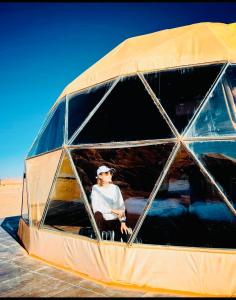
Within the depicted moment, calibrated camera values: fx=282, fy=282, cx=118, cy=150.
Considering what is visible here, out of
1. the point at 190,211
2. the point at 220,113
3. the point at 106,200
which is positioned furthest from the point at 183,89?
the point at 106,200

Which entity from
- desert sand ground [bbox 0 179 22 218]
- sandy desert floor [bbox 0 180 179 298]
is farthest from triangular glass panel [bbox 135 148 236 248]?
desert sand ground [bbox 0 179 22 218]

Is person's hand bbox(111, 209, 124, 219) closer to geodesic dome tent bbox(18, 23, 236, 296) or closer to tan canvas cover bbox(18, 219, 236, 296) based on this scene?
geodesic dome tent bbox(18, 23, 236, 296)

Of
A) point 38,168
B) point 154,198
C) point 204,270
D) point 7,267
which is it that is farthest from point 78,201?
point 204,270

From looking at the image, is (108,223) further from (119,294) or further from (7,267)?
(7,267)

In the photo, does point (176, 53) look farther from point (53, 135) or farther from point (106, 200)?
point (53, 135)

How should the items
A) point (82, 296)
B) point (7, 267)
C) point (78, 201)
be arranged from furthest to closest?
point (78, 201) < point (7, 267) < point (82, 296)

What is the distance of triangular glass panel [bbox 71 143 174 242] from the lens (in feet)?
21.0

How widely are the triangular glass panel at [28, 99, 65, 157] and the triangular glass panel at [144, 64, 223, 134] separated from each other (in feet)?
9.58

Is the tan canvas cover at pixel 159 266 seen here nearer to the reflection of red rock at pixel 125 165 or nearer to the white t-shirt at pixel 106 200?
the white t-shirt at pixel 106 200

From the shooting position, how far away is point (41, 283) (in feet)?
19.3

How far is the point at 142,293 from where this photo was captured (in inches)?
206

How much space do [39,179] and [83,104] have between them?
2.60 meters

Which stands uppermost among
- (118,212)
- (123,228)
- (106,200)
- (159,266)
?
(106,200)

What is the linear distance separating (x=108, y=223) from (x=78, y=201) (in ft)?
24.5
